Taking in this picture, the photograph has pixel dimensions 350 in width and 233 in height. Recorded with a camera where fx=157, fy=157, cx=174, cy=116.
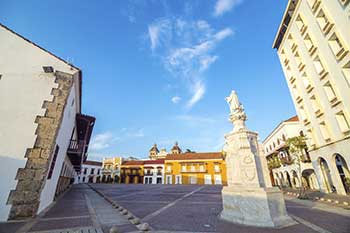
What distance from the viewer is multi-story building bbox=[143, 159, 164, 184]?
4034 cm

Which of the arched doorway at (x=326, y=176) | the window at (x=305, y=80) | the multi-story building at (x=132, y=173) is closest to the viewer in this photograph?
the arched doorway at (x=326, y=176)

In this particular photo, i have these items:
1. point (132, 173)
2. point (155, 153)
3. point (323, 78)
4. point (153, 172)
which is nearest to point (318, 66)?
point (323, 78)

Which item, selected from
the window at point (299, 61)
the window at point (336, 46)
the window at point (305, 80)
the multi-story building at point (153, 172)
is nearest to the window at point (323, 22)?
the window at point (336, 46)

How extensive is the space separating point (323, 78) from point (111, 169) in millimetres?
50290

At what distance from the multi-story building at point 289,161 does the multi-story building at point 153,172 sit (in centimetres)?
2599

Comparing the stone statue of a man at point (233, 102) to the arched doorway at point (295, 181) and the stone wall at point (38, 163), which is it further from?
the arched doorway at point (295, 181)

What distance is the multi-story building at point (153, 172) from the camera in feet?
132

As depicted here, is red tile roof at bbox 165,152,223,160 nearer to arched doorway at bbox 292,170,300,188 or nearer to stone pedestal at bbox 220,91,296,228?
arched doorway at bbox 292,170,300,188

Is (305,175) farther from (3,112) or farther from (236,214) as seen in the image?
(3,112)

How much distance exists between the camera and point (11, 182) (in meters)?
5.17

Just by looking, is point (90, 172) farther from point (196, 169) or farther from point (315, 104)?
point (315, 104)

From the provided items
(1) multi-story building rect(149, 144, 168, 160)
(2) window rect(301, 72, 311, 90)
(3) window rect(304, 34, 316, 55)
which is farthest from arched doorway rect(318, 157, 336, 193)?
(1) multi-story building rect(149, 144, 168, 160)

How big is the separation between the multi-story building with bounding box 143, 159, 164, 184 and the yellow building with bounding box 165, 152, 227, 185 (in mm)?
3430

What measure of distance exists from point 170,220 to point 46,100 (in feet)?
21.7
